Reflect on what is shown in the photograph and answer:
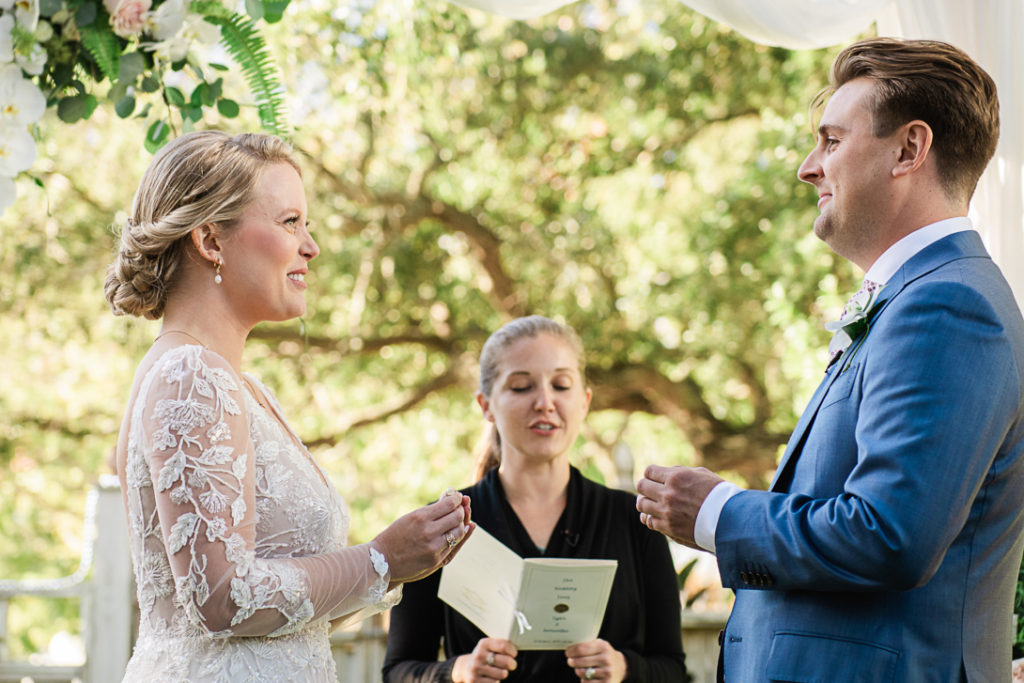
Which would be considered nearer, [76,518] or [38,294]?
[38,294]

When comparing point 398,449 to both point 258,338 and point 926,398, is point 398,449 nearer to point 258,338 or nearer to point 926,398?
point 258,338

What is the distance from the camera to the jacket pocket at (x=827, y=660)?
1.78 m

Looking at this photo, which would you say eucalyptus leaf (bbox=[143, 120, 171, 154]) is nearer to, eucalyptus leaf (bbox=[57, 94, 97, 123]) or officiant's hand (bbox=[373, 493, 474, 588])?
eucalyptus leaf (bbox=[57, 94, 97, 123])

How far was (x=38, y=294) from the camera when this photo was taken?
27.2 feet

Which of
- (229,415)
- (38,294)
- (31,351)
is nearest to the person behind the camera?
(229,415)

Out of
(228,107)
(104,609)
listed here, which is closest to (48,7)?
(228,107)

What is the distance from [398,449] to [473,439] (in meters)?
0.83

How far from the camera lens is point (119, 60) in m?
2.60

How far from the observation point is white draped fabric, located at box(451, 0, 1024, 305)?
2.71 meters

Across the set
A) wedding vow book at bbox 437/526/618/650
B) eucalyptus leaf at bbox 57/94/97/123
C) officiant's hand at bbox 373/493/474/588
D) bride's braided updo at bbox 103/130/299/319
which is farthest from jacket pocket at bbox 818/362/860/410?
eucalyptus leaf at bbox 57/94/97/123

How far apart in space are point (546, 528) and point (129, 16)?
5.96 ft

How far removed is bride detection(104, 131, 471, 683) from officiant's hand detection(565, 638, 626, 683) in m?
0.69

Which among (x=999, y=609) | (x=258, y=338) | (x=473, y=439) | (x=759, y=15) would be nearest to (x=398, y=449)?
(x=473, y=439)

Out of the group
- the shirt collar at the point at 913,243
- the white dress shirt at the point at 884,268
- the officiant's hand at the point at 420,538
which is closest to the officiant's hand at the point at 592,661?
the officiant's hand at the point at 420,538
